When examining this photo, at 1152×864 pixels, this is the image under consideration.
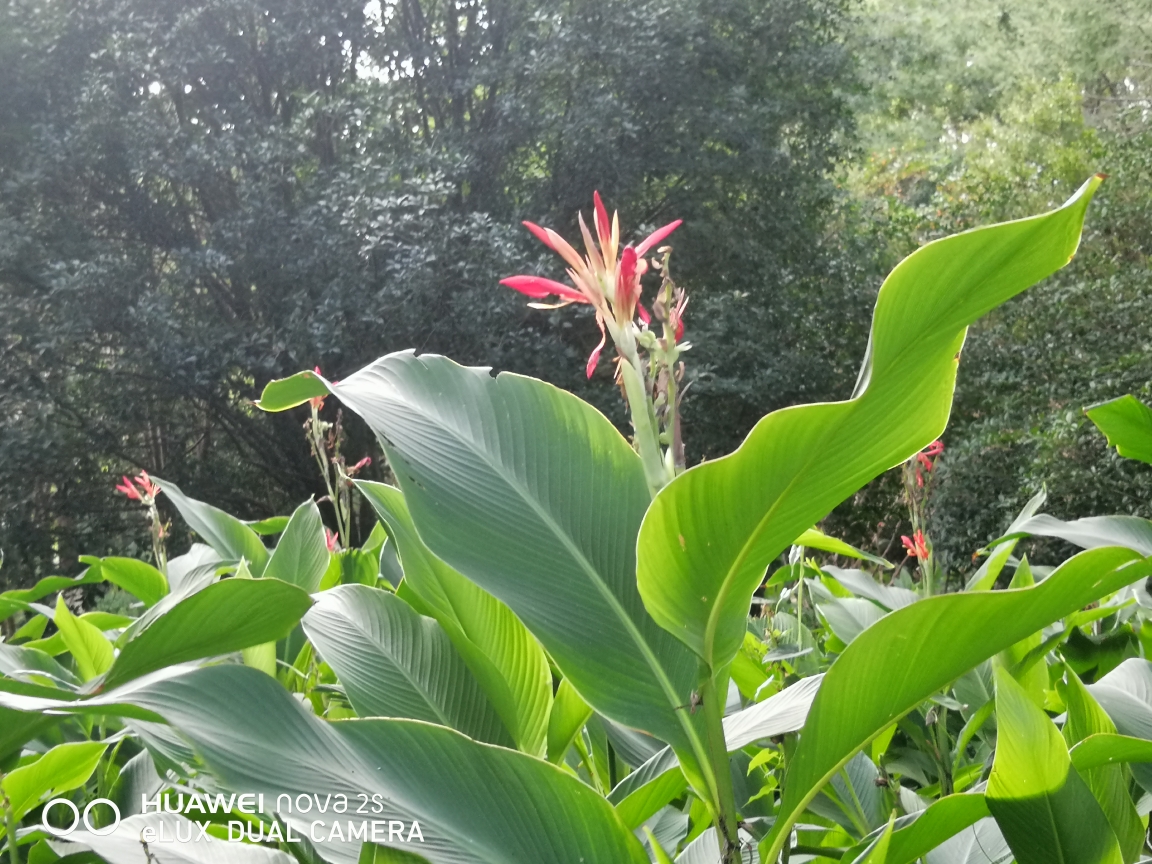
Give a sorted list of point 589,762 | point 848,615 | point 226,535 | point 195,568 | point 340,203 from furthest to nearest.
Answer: point 340,203
point 226,535
point 195,568
point 848,615
point 589,762

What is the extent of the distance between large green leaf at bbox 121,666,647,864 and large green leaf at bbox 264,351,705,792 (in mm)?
70

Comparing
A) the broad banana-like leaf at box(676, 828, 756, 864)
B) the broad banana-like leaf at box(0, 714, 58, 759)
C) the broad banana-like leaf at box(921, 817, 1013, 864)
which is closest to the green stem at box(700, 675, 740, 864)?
the broad banana-like leaf at box(676, 828, 756, 864)

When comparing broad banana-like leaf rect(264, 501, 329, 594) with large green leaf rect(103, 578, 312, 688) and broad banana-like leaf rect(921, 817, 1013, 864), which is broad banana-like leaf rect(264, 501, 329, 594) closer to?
large green leaf rect(103, 578, 312, 688)

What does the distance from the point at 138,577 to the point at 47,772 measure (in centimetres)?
92

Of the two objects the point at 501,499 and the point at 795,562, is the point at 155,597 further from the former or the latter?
the point at 501,499

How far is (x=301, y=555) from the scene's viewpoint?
127cm

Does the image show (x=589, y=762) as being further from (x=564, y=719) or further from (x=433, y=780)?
(x=433, y=780)

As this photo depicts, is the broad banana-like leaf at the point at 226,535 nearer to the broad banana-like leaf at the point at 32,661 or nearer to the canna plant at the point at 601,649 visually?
the broad banana-like leaf at the point at 32,661

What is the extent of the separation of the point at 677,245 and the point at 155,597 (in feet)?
22.9

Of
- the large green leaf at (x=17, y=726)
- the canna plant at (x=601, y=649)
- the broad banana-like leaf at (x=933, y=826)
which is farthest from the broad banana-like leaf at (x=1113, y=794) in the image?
the large green leaf at (x=17, y=726)

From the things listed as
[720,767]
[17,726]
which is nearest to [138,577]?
[17,726]

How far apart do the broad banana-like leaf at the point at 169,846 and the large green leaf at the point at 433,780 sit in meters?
0.19

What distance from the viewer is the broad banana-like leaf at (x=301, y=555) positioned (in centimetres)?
124

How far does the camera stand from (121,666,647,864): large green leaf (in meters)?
0.56
